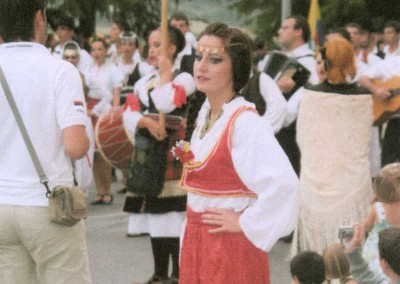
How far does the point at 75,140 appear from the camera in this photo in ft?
15.3

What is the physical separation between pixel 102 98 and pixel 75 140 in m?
8.47

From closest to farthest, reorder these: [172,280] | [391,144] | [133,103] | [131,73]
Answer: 1. [172,280]
2. [133,103]
3. [391,144]
4. [131,73]

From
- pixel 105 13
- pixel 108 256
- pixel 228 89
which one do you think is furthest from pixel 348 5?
pixel 228 89

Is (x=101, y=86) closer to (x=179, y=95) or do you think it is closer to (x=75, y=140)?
(x=179, y=95)

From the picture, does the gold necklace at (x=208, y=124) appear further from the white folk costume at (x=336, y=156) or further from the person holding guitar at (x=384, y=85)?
the person holding guitar at (x=384, y=85)

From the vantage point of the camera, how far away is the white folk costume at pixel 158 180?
7.88m

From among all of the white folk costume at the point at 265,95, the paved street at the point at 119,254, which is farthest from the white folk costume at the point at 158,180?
the white folk costume at the point at 265,95

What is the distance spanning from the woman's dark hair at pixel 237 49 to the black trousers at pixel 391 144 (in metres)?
6.67

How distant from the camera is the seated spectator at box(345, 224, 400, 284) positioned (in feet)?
14.4

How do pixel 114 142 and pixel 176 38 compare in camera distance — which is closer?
pixel 176 38

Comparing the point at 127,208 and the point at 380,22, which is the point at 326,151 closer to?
the point at 127,208

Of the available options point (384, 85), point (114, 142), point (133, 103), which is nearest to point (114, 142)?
point (114, 142)

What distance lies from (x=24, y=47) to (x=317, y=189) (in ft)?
11.9

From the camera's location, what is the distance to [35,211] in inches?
184
